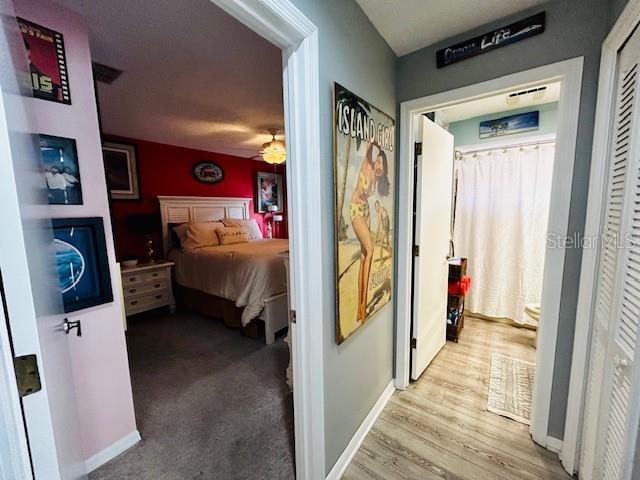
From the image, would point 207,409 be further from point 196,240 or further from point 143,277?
point 196,240

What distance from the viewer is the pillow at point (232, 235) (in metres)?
4.11

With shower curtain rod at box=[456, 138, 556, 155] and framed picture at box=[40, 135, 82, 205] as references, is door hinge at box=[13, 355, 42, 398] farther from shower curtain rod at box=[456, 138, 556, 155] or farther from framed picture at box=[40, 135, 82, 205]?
shower curtain rod at box=[456, 138, 556, 155]

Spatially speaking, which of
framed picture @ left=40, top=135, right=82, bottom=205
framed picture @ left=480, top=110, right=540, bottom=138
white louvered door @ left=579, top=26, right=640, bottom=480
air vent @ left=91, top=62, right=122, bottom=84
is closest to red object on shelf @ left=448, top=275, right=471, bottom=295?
white louvered door @ left=579, top=26, right=640, bottom=480

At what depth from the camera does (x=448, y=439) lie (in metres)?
1.63

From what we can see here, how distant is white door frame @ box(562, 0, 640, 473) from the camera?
1.19m

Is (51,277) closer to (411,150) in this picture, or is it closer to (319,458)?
(319,458)

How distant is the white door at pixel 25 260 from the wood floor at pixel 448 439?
136cm

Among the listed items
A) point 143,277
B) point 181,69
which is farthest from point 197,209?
point 181,69

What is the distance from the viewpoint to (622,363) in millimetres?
954

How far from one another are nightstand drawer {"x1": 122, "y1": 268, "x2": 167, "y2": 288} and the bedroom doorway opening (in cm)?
1

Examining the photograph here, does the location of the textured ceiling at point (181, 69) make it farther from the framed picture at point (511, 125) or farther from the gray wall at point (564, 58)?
the framed picture at point (511, 125)

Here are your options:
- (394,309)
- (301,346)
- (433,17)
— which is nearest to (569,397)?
(394,309)

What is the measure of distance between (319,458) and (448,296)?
2.08 meters

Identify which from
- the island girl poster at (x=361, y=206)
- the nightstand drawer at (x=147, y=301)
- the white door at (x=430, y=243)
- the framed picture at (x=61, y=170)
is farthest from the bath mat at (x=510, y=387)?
the nightstand drawer at (x=147, y=301)
